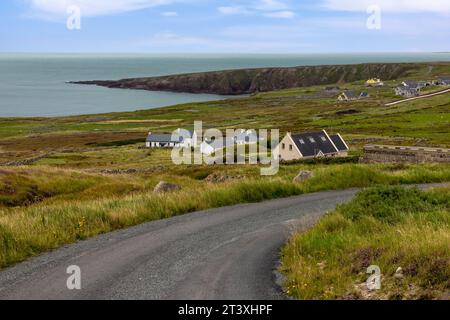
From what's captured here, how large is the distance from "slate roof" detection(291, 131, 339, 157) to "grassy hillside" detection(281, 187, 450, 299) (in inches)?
2150

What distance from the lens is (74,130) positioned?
143 m

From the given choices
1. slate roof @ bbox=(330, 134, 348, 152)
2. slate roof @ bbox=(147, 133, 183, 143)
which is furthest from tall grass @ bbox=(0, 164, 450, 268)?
slate roof @ bbox=(147, 133, 183, 143)

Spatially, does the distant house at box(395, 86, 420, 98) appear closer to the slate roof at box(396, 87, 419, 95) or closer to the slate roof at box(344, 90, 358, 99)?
the slate roof at box(396, 87, 419, 95)

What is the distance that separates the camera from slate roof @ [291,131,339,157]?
235 ft

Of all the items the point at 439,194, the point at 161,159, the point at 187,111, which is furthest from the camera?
the point at 187,111

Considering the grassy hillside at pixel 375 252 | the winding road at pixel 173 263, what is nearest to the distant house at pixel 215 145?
the winding road at pixel 173 263

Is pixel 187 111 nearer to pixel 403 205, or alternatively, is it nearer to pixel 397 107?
pixel 397 107

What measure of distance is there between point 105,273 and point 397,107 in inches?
5544

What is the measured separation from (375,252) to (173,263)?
500 centimetres

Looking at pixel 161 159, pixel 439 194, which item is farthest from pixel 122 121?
pixel 439 194

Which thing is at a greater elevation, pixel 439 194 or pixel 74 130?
pixel 439 194

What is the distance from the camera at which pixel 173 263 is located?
42.8ft

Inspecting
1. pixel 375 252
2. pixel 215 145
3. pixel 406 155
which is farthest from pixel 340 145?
pixel 375 252

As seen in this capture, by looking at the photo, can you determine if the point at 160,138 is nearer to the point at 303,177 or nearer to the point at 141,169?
the point at 141,169
